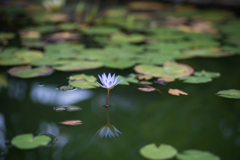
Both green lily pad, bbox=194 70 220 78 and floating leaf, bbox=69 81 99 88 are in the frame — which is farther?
green lily pad, bbox=194 70 220 78

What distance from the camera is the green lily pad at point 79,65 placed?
63.2 inches

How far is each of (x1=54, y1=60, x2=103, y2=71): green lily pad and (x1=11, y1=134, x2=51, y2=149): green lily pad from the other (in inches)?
28.0

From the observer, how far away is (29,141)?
2.96ft

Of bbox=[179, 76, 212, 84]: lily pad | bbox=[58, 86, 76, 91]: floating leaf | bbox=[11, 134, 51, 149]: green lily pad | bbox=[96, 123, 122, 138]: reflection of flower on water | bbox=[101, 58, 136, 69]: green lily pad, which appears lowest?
bbox=[11, 134, 51, 149]: green lily pad

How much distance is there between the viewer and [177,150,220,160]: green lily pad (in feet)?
2.70

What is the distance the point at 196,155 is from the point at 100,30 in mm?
2075

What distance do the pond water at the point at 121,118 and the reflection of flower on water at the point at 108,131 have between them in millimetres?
18

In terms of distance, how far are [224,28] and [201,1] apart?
1.26 metres

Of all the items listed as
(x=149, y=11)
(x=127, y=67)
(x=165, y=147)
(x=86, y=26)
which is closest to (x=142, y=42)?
(x=127, y=67)

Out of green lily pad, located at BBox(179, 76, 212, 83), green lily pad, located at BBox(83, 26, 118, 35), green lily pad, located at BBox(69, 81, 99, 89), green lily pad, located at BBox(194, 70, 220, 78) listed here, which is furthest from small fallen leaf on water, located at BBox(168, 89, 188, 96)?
green lily pad, located at BBox(83, 26, 118, 35)

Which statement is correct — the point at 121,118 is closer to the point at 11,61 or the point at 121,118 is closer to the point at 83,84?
the point at 83,84

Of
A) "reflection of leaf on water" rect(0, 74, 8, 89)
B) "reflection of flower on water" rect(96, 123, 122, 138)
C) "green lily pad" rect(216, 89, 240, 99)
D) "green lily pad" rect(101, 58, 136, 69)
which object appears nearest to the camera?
"reflection of flower on water" rect(96, 123, 122, 138)

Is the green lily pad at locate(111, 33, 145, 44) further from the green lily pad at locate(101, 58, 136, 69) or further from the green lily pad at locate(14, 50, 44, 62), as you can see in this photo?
the green lily pad at locate(14, 50, 44, 62)

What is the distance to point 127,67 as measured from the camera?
1667 millimetres
